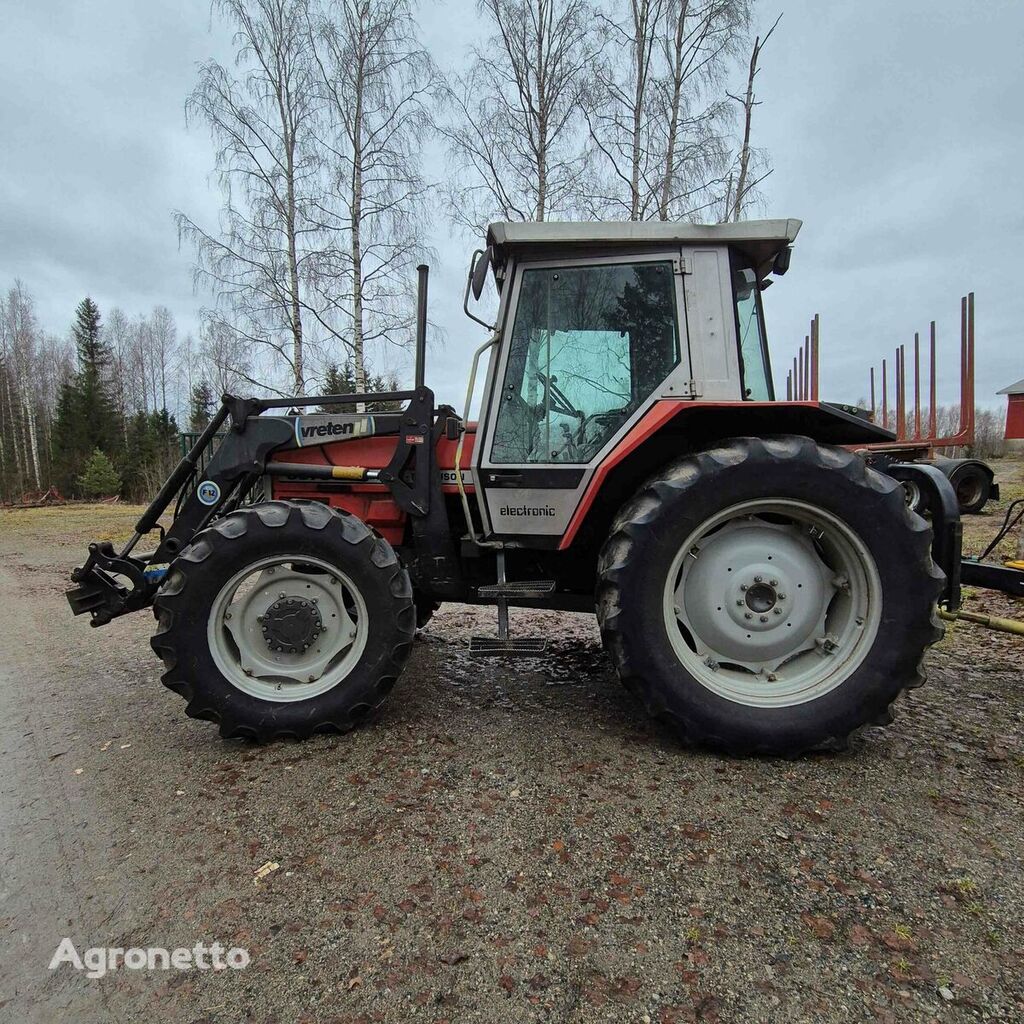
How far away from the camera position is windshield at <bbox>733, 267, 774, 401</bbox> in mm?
2857

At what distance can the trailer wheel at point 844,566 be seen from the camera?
7.88 ft

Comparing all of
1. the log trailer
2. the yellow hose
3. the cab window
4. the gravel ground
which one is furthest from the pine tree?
the yellow hose

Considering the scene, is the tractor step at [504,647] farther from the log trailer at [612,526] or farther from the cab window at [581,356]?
the cab window at [581,356]

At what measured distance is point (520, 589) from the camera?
114 inches

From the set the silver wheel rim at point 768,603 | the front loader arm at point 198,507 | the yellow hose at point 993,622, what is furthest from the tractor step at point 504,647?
the yellow hose at point 993,622

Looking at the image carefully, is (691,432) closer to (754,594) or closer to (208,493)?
(754,594)

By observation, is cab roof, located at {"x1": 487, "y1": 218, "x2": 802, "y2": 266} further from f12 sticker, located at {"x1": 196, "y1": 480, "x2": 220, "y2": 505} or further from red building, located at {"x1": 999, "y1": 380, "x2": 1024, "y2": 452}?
red building, located at {"x1": 999, "y1": 380, "x2": 1024, "y2": 452}

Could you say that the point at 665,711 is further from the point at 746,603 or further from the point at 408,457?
the point at 408,457

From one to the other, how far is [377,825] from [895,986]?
1486 millimetres

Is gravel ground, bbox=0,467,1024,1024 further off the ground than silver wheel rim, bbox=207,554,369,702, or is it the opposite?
silver wheel rim, bbox=207,554,369,702
